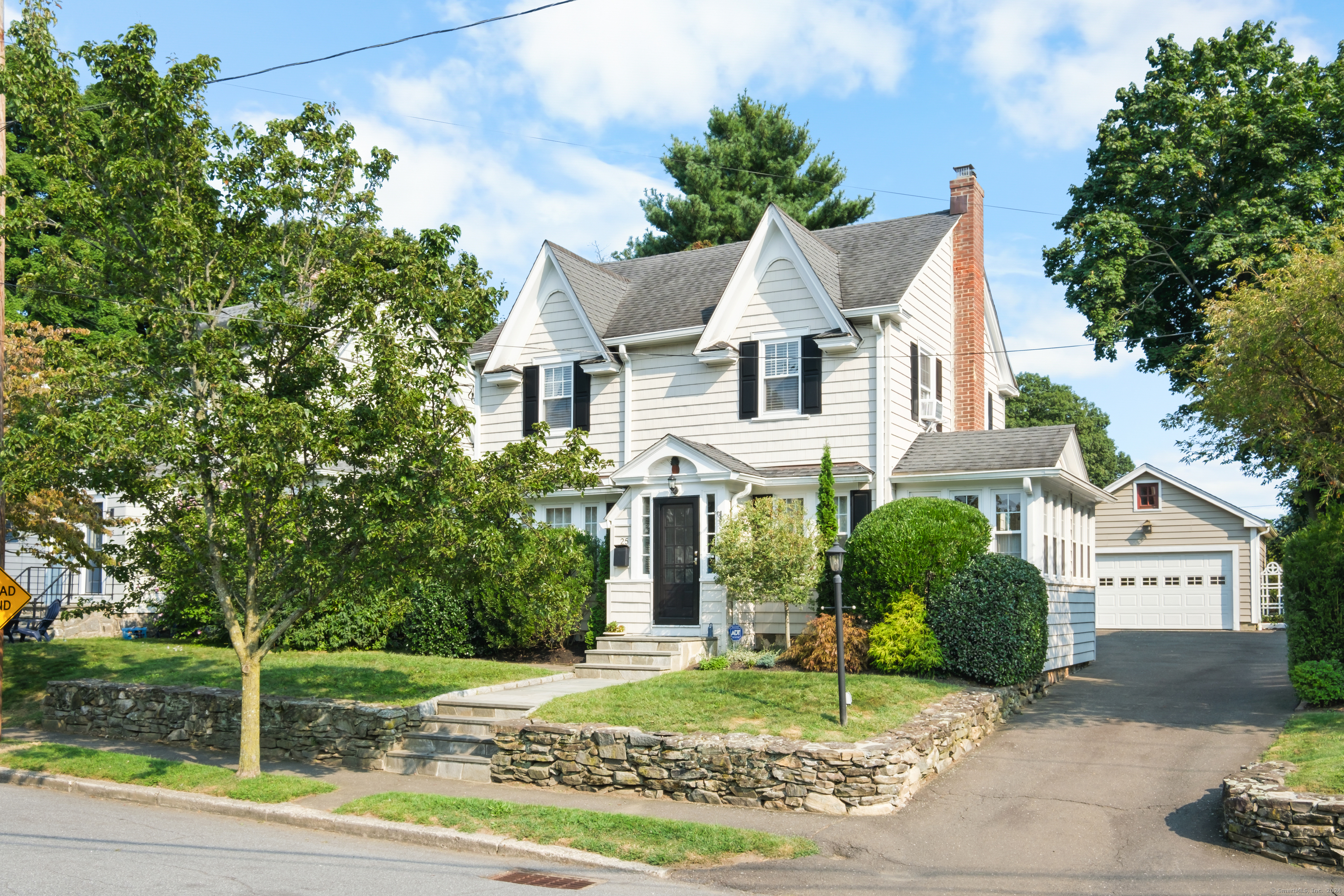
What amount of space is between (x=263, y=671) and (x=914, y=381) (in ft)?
41.3

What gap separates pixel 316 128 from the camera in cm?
1230

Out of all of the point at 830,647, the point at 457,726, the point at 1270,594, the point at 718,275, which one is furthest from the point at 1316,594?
the point at 1270,594

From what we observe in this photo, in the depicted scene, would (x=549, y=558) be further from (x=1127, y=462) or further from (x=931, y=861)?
(x=1127, y=462)

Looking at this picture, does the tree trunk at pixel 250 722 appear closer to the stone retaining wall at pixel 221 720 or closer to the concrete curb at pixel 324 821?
the concrete curb at pixel 324 821

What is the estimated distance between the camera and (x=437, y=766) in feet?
42.9

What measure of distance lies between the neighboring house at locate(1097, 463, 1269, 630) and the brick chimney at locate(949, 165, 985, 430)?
13.9 m

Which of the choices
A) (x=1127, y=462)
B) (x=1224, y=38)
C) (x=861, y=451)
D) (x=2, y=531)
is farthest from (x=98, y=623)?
(x=1127, y=462)

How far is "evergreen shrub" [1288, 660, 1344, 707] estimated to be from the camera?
46.0 ft

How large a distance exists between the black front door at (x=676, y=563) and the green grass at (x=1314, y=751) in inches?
360

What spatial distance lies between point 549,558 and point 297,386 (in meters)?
3.56

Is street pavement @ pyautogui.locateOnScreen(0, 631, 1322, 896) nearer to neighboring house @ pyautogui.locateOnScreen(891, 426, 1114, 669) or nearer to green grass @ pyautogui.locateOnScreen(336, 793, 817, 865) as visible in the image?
green grass @ pyautogui.locateOnScreen(336, 793, 817, 865)

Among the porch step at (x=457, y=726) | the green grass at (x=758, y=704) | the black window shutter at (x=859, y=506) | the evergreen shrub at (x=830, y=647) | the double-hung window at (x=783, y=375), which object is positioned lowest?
the porch step at (x=457, y=726)

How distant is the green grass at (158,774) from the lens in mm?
11594

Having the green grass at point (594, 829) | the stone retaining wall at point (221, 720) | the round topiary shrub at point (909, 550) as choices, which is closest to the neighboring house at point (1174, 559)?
the round topiary shrub at point (909, 550)
